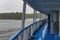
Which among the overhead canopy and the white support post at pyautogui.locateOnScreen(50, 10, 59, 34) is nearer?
the overhead canopy

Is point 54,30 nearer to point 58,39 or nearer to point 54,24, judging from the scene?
point 54,24

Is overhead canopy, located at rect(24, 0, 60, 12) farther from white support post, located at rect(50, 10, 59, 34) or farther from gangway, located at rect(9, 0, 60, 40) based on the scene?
white support post, located at rect(50, 10, 59, 34)

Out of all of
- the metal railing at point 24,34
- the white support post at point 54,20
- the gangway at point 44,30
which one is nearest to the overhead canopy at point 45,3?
the gangway at point 44,30

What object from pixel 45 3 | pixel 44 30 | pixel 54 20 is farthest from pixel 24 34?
pixel 54 20

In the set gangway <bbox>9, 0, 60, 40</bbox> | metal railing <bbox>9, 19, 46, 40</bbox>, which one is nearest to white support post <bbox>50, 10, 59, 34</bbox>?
gangway <bbox>9, 0, 60, 40</bbox>

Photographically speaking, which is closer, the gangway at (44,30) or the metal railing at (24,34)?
the metal railing at (24,34)

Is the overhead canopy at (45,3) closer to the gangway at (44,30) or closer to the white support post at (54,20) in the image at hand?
the gangway at (44,30)

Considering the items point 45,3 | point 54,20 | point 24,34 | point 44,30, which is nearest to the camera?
point 24,34

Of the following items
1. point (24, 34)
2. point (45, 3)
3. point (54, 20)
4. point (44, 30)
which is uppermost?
point (45, 3)

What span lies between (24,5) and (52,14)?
594 centimetres

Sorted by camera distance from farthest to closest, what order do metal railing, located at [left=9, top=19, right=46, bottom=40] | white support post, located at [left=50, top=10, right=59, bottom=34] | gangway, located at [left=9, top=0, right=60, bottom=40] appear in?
white support post, located at [left=50, top=10, right=59, bottom=34]
gangway, located at [left=9, top=0, right=60, bottom=40]
metal railing, located at [left=9, top=19, right=46, bottom=40]

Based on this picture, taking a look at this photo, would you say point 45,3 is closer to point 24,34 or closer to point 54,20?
point 24,34

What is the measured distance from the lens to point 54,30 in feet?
42.0

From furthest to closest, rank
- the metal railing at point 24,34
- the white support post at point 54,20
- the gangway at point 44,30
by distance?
the white support post at point 54,20 → the gangway at point 44,30 → the metal railing at point 24,34
